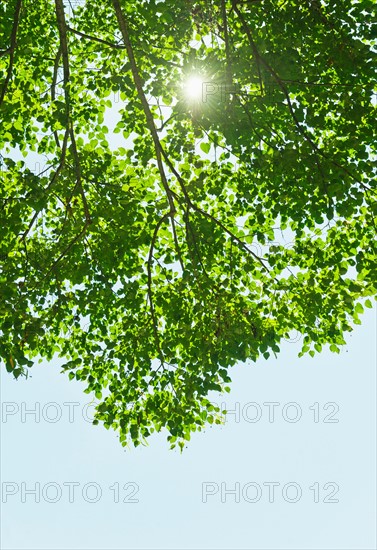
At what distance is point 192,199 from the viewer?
9.85 metres

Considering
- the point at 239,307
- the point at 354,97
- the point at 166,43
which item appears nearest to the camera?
the point at 354,97

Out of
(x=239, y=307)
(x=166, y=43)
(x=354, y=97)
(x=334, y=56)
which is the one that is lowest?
(x=239, y=307)

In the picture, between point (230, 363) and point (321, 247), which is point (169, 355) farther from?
point (321, 247)

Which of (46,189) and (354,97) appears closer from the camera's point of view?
(354,97)

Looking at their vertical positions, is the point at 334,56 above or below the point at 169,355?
above

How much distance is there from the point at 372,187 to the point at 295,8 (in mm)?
2924

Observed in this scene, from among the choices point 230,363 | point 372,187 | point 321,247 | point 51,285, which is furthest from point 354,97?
point 51,285

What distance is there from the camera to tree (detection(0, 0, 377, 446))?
8375 millimetres

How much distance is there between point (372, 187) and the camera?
8695 mm

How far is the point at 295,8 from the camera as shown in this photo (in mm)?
8680

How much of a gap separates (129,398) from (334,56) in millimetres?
6146

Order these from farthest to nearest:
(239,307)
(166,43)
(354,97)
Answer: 1. (166,43)
2. (239,307)
3. (354,97)

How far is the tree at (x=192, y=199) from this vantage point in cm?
838

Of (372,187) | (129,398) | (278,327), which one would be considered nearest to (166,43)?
(372,187)
